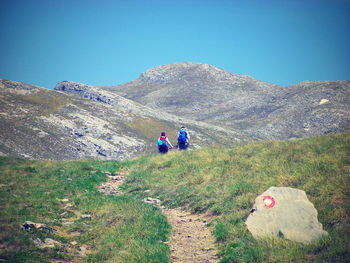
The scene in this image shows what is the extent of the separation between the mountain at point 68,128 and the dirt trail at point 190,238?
40980 millimetres

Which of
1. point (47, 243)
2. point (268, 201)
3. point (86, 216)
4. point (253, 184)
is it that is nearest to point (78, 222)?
point (86, 216)

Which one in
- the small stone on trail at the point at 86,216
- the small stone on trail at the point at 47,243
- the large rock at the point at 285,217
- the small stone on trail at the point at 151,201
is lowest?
the small stone on trail at the point at 47,243

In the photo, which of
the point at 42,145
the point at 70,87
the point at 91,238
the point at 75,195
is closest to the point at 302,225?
the point at 91,238

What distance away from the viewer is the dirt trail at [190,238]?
9320mm

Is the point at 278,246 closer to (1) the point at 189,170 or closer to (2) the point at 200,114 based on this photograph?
(1) the point at 189,170

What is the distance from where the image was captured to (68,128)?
7050 cm

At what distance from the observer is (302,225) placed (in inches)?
356

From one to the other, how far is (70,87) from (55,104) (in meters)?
54.4

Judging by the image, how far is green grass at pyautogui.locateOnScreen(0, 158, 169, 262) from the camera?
858 cm

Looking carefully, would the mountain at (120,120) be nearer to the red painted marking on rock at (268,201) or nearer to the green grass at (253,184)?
the green grass at (253,184)

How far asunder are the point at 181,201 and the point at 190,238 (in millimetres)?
3732

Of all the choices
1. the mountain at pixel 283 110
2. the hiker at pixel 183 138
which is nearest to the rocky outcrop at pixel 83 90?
the mountain at pixel 283 110

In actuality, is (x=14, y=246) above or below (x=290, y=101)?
below

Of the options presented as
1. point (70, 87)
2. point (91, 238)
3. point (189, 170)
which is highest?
point (70, 87)
